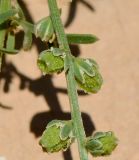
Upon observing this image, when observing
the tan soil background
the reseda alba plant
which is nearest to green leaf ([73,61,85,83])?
the reseda alba plant

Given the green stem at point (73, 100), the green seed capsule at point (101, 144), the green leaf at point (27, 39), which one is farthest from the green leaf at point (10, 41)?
the green seed capsule at point (101, 144)

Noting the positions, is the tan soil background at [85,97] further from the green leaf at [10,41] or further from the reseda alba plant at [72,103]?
the reseda alba plant at [72,103]

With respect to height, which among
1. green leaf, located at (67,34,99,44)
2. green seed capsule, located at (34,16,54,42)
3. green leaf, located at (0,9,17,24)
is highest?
green leaf, located at (0,9,17,24)

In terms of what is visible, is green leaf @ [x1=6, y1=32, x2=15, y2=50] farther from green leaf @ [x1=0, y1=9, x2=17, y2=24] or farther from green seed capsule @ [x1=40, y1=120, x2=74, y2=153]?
green seed capsule @ [x1=40, y1=120, x2=74, y2=153]

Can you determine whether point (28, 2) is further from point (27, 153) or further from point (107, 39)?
point (27, 153)

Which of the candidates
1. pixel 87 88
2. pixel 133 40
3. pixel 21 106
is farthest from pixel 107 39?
pixel 87 88
